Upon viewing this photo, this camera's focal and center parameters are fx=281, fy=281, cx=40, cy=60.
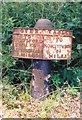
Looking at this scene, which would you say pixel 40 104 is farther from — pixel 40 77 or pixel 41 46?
pixel 41 46

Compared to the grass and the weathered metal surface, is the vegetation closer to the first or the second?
the grass

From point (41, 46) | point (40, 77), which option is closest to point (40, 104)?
point (40, 77)

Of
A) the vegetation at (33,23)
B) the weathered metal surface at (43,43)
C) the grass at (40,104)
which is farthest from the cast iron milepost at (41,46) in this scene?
the vegetation at (33,23)

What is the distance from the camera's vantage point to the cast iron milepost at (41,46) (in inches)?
88.0

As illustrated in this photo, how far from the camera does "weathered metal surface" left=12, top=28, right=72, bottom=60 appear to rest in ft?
7.33

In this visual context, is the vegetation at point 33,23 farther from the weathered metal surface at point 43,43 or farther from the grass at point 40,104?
the weathered metal surface at point 43,43

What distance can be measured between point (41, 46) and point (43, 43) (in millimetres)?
29

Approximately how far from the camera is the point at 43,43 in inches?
88.0

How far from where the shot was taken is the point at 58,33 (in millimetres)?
2242

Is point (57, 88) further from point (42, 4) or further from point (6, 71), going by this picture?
point (42, 4)

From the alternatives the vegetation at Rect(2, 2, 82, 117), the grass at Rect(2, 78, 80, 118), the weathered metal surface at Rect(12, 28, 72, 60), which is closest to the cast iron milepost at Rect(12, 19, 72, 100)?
the weathered metal surface at Rect(12, 28, 72, 60)

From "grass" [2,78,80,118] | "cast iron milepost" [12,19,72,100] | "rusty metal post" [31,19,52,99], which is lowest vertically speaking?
"grass" [2,78,80,118]

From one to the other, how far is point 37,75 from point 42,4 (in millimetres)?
742

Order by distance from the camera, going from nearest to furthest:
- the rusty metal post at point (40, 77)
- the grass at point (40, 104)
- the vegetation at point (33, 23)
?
the grass at point (40, 104), the rusty metal post at point (40, 77), the vegetation at point (33, 23)
